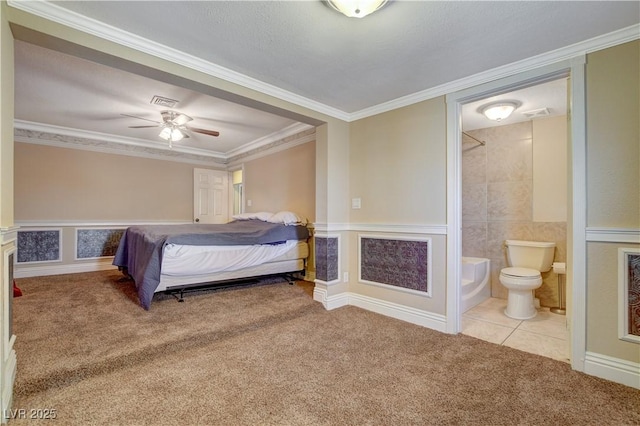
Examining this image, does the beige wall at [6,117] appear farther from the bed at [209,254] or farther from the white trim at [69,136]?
the white trim at [69,136]

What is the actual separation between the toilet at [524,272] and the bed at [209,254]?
2540 mm

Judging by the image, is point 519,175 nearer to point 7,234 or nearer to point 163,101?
point 163,101

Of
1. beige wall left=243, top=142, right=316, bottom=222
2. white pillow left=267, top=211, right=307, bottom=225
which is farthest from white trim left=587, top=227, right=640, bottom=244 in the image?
→ white pillow left=267, top=211, right=307, bottom=225

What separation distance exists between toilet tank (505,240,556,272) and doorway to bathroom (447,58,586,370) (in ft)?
0.46

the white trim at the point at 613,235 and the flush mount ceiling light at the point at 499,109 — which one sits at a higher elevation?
the flush mount ceiling light at the point at 499,109

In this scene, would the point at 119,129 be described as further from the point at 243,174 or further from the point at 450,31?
the point at 450,31

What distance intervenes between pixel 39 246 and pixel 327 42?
17.4ft

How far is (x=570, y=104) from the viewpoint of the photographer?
78.2 inches

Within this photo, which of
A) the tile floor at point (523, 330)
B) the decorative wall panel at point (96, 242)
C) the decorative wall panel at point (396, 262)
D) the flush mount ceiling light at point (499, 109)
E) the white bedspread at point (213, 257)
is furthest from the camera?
the decorative wall panel at point (96, 242)

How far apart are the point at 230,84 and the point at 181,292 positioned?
2340 millimetres

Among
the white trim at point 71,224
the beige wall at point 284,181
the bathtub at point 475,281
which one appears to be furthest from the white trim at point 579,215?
the white trim at point 71,224

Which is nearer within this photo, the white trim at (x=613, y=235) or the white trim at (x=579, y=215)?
the white trim at (x=613, y=235)

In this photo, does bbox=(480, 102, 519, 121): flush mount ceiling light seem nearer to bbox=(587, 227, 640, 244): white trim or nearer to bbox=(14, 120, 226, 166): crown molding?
bbox=(587, 227, 640, 244): white trim

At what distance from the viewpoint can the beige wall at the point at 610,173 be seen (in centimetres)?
176
